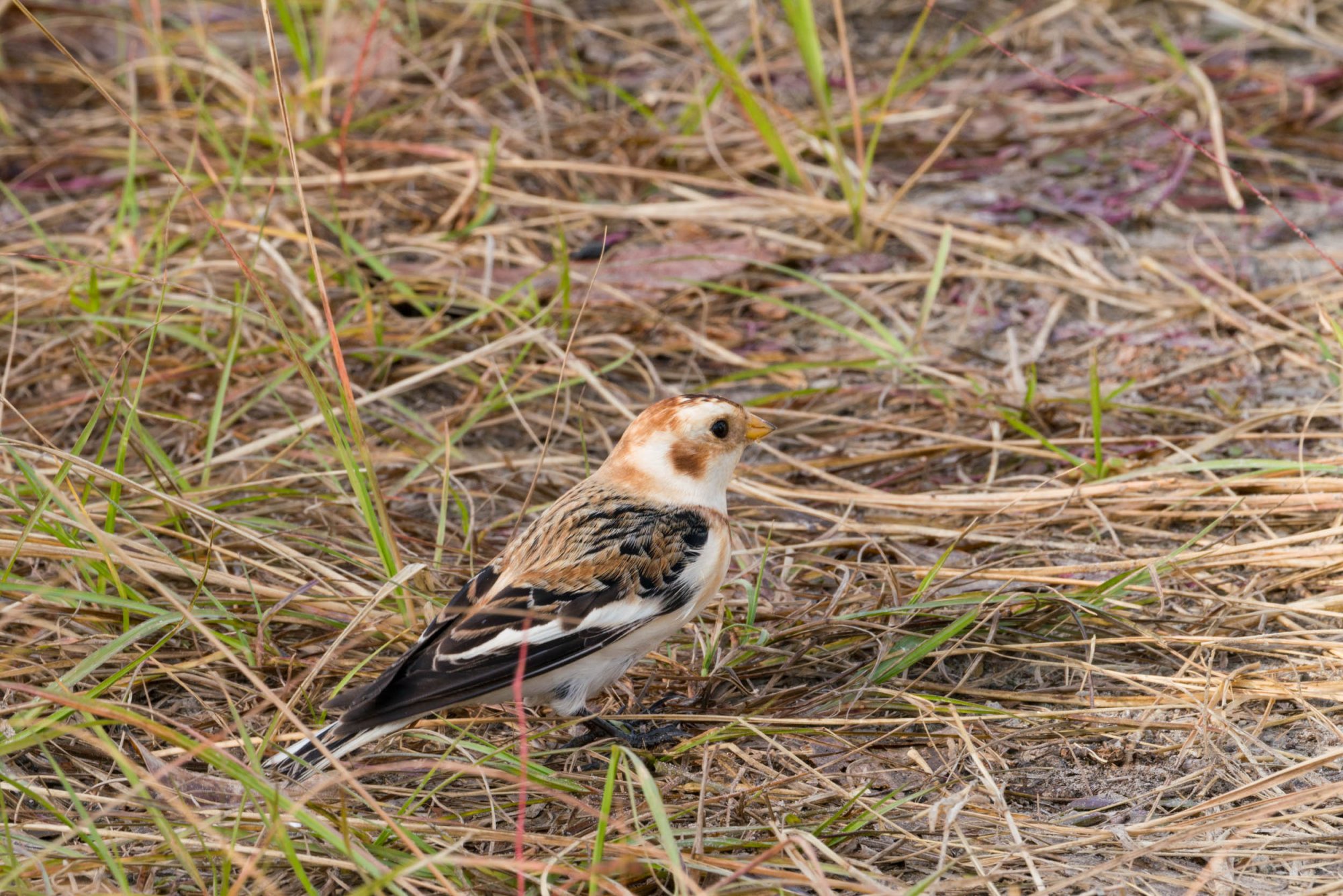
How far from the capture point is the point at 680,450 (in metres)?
3.05

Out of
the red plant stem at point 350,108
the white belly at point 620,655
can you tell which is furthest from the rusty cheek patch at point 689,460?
the red plant stem at point 350,108

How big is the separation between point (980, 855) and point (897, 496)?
1.44 m

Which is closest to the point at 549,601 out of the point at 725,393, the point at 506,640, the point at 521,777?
the point at 506,640

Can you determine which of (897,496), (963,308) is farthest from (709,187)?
(897,496)

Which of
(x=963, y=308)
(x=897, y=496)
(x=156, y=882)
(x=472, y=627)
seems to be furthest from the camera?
(x=963, y=308)

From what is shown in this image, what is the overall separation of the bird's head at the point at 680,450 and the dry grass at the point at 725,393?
23 cm

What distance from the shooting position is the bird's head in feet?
10.0

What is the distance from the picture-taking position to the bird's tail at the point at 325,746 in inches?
95.3

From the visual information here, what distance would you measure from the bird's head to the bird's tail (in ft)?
2.86

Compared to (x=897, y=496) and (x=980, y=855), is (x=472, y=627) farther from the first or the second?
(x=897, y=496)

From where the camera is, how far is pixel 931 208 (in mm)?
5070

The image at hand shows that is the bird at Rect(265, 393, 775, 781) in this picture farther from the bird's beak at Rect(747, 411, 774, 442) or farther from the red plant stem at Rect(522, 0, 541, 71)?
the red plant stem at Rect(522, 0, 541, 71)

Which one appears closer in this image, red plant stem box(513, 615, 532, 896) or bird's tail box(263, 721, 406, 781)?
red plant stem box(513, 615, 532, 896)

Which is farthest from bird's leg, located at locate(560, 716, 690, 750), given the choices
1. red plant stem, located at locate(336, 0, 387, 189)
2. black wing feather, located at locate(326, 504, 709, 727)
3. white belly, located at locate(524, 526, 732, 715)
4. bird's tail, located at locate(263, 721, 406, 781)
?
red plant stem, located at locate(336, 0, 387, 189)
